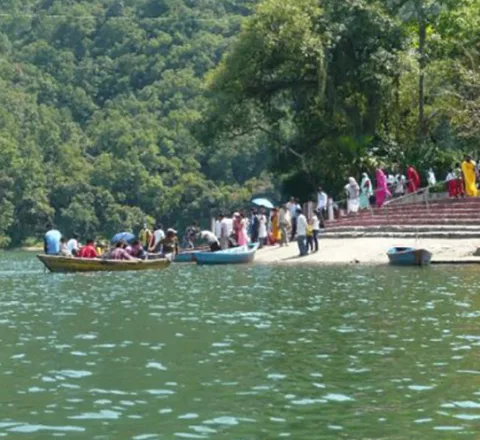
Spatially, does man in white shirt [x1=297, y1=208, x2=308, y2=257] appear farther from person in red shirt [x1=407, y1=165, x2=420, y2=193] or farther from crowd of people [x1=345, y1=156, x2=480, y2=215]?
person in red shirt [x1=407, y1=165, x2=420, y2=193]

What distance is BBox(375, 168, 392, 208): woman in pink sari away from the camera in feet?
145

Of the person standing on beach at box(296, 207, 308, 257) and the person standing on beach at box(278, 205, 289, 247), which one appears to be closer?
the person standing on beach at box(296, 207, 308, 257)

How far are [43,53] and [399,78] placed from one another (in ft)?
323

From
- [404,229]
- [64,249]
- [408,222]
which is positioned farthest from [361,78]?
[64,249]

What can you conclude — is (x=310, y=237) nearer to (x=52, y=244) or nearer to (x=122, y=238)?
(x=122, y=238)

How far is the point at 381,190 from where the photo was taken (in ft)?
145

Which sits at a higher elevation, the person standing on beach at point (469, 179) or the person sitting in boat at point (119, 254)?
the person standing on beach at point (469, 179)

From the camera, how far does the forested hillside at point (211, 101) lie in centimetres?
4906

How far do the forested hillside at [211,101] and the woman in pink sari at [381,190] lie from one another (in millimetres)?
3194

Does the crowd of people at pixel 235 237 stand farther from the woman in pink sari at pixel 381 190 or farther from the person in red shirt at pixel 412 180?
the person in red shirt at pixel 412 180

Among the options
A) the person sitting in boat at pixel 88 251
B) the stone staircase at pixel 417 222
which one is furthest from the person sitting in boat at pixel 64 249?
the stone staircase at pixel 417 222

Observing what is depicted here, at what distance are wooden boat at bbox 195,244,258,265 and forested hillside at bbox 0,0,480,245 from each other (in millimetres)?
10801

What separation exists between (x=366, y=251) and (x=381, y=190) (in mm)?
7114

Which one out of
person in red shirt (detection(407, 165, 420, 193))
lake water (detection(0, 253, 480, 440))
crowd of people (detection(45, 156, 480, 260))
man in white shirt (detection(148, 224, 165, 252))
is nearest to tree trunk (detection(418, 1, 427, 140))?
crowd of people (detection(45, 156, 480, 260))
